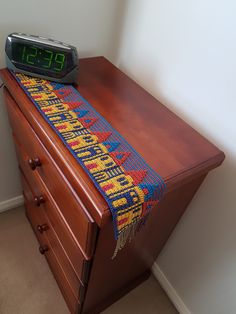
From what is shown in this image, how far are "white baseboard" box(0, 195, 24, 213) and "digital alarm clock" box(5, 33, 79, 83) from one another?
30.9 inches

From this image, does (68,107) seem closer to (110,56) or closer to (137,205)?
(137,205)

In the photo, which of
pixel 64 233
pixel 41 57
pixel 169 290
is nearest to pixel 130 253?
pixel 64 233

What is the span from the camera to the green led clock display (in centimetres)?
75

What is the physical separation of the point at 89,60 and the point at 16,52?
294 mm

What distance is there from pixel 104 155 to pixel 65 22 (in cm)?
58

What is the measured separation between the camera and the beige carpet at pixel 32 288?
108cm

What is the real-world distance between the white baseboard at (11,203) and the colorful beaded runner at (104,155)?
30.8 inches

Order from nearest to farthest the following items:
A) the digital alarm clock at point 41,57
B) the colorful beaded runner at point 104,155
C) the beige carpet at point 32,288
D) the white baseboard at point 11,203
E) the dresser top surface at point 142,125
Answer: the colorful beaded runner at point 104,155
the dresser top surface at point 142,125
the digital alarm clock at point 41,57
the beige carpet at point 32,288
the white baseboard at point 11,203

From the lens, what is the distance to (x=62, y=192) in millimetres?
616

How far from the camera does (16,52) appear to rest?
75 centimetres

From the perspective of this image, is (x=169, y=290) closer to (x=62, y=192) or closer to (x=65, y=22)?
(x=62, y=192)

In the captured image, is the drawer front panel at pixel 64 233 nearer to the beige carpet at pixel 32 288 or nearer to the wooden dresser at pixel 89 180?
the wooden dresser at pixel 89 180

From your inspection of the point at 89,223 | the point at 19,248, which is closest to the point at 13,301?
the point at 19,248

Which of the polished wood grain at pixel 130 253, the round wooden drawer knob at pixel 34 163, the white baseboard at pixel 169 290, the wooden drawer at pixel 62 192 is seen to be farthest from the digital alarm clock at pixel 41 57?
the white baseboard at pixel 169 290
